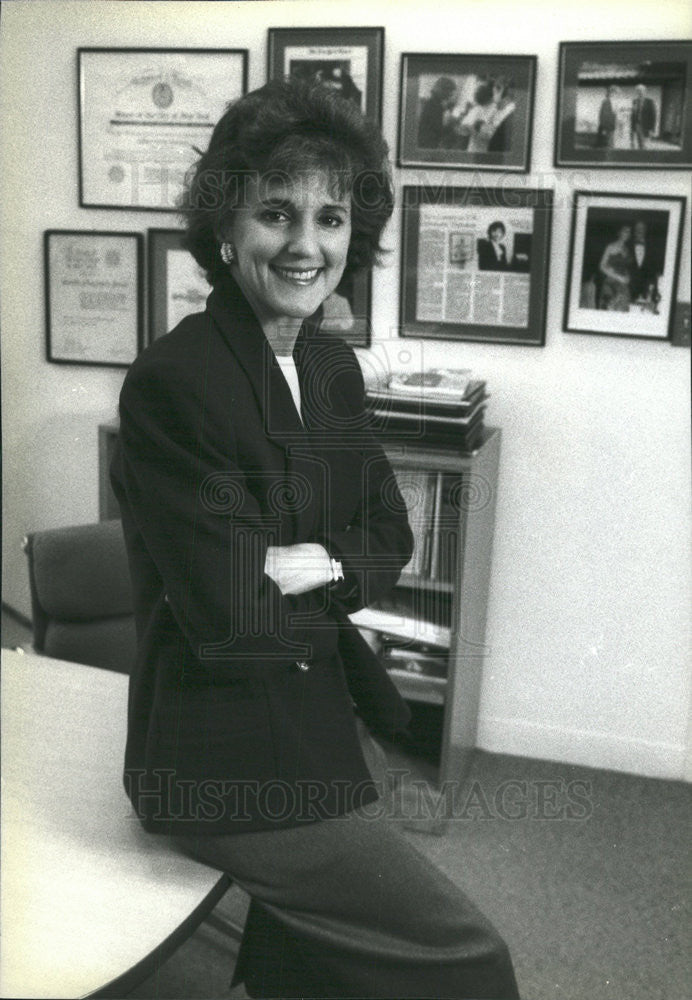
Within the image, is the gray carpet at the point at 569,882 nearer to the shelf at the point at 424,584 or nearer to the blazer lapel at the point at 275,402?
the shelf at the point at 424,584

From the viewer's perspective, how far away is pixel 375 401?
53.1 inches

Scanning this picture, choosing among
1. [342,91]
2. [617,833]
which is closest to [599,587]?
[617,833]

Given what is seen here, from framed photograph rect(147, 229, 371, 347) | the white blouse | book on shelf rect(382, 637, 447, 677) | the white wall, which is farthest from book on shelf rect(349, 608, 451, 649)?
framed photograph rect(147, 229, 371, 347)

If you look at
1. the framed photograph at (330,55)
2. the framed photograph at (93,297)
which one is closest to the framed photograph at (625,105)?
the framed photograph at (330,55)

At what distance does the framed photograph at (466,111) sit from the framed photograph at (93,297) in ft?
1.39

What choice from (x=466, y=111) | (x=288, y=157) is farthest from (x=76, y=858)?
(x=466, y=111)

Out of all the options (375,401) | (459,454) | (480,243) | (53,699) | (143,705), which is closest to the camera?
(143,705)

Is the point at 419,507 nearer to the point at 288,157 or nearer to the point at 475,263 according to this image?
the point at 475,263

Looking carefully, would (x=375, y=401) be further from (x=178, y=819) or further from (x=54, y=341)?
(x=178, y=819)

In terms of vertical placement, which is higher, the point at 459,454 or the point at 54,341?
the point at 54,341

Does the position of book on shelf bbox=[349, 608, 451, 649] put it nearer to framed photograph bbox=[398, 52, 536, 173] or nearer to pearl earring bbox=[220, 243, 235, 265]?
pearl earring bbox=[220, 243, 235, 265]

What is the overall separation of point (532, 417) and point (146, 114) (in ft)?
2.71

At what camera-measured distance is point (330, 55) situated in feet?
3.68

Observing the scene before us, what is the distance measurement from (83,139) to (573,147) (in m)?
0.71
